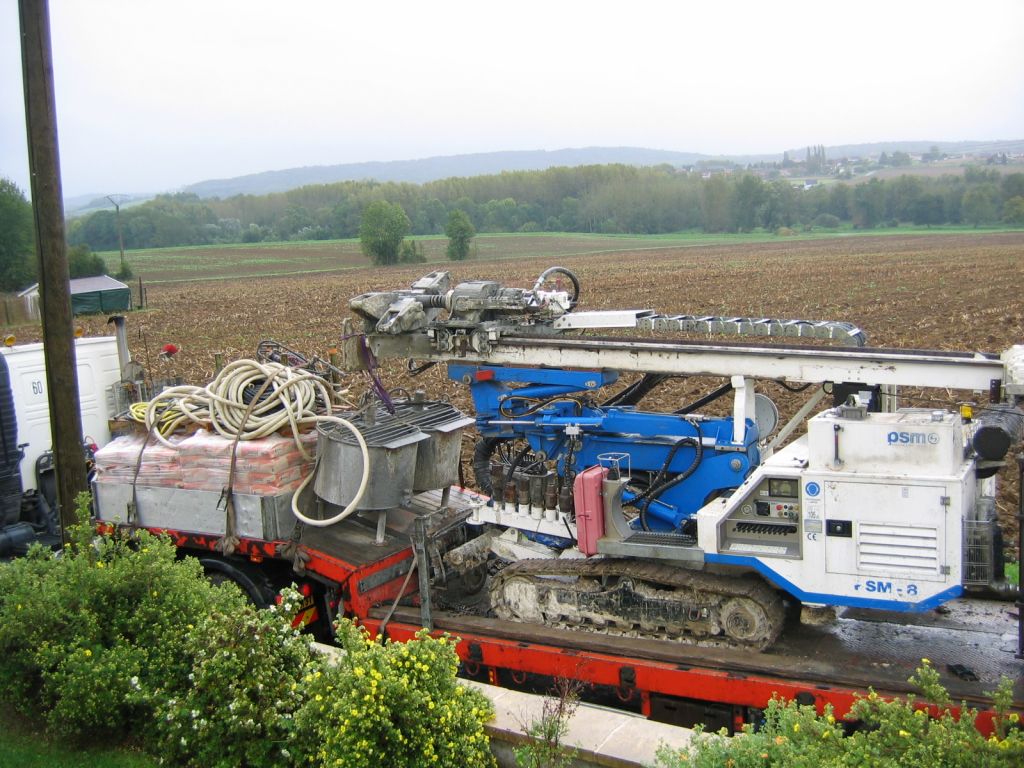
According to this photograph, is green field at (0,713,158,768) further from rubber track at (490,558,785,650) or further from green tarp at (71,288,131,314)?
green tarp at (71,288,131,314)

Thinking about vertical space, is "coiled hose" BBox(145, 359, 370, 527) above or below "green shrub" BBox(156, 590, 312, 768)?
above

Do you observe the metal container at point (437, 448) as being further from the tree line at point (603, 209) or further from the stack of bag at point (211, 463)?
the tree line at point (603, 209)

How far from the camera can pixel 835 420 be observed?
22.5 feet

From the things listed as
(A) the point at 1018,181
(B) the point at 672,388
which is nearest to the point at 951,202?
(A) the point at 1018,181

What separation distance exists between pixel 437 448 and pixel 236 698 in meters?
3.08

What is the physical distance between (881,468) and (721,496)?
179cm

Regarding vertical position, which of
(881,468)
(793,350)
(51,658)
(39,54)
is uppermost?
(39,54)

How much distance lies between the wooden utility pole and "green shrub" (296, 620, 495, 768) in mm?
3864

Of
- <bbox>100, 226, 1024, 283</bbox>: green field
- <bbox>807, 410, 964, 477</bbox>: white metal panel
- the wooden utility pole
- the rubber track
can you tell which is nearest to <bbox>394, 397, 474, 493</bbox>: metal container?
the rubber track

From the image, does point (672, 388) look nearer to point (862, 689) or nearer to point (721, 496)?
point (721, 496)

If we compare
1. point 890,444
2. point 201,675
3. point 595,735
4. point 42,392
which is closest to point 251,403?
point 201,675

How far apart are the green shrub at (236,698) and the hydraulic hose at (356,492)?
62.4 inches

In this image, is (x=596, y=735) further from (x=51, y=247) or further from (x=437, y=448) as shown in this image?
(x=51, y=247)

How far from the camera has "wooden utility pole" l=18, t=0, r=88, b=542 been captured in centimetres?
815
